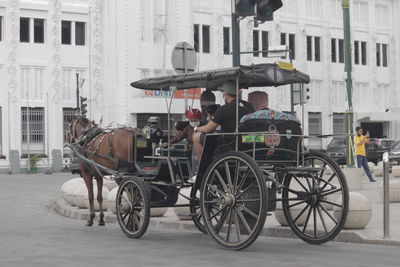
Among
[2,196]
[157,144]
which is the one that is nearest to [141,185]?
[157,144]

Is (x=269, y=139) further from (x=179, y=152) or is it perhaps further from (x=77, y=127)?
(x=77, y=127)

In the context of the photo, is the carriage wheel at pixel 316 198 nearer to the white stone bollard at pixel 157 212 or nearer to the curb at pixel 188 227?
the curb at pixel 188 227

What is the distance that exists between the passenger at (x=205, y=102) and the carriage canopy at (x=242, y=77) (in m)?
0.12

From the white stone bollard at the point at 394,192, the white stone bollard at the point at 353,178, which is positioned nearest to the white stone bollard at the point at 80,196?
the white stone bollard at the point at 394,192

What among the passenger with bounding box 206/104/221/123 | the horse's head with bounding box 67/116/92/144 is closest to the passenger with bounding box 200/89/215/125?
the passenger with bounding box 206/104/221/123

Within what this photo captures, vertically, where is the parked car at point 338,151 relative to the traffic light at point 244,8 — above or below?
below

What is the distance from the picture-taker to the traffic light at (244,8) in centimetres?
1180

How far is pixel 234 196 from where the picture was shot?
395 inches

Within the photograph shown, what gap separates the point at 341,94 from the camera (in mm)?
62188

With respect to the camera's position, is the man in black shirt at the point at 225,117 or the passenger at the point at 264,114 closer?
the passenger at the point at 264,114

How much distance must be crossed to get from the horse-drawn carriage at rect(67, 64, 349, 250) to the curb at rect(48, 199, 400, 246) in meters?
0.33

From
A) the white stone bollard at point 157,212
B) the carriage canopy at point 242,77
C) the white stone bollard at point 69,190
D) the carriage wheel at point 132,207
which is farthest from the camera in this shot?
the white stone bollard at point 69,190

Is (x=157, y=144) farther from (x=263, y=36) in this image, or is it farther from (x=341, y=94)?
(x=341, y=94)

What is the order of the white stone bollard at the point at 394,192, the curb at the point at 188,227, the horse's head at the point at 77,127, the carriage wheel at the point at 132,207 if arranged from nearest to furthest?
the curb at the point at 188,227
the carriage wheel at the point at 132,207
the horse's head at the point at 77,127
the white stone bollard at the point at 394,192
